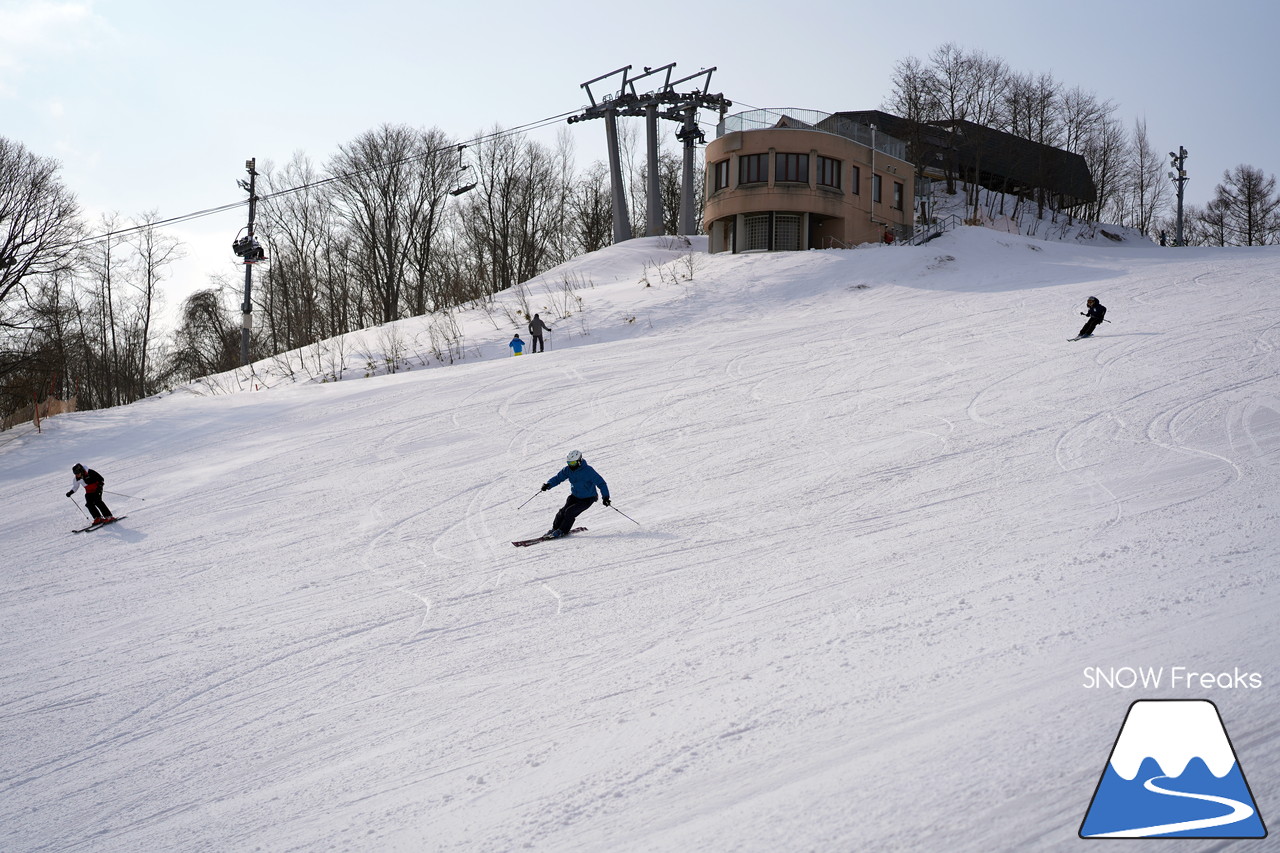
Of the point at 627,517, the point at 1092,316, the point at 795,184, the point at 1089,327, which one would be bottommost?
the point at 627,517

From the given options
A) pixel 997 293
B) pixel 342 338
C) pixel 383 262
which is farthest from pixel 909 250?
pixel 383 262

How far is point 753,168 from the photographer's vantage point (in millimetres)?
36906

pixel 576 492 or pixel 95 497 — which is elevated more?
pixel 576 492

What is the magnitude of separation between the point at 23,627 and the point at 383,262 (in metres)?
38.1

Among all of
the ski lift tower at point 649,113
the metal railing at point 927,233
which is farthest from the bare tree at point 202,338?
the metal railing at point 927,233

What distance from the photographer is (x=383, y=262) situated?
45.2 m

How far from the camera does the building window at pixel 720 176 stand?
37.9 metres

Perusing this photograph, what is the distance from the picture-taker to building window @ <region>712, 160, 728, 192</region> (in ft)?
124

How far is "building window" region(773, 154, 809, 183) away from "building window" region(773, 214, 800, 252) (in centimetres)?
172

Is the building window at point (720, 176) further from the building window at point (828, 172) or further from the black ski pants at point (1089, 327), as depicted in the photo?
the black ski pants at point (1089, 327)

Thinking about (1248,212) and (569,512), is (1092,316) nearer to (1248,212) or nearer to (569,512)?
(569,512)

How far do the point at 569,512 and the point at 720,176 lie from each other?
30.6m

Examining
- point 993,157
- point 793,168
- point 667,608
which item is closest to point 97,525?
point 667,608

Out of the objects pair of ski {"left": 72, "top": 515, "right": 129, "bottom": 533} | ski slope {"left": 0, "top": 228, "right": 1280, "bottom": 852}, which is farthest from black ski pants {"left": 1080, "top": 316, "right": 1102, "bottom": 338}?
pair of ski {"left": 72, "top": 515, "right": 129, "bottom": 533}
